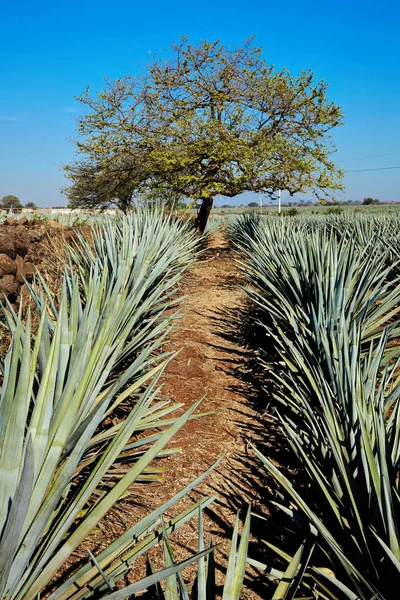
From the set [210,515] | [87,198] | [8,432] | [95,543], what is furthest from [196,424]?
[87,198]

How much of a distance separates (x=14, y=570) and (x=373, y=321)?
3.61 metres

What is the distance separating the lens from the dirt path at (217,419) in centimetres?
257

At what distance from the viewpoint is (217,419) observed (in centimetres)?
360

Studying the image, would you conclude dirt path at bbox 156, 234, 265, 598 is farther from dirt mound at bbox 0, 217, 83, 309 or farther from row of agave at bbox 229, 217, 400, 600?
dirt mound at bbox 0, 217, 83, 309

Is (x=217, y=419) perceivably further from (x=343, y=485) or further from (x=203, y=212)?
(x=203, y=212)

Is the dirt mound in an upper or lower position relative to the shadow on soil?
upper

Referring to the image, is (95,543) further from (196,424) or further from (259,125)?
(259,125)

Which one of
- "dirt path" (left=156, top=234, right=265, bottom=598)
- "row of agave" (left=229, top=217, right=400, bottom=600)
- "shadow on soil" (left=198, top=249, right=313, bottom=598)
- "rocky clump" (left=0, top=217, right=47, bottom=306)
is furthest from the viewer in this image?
"rocky clump" (left=0, top=217, right=47, bottom=306)

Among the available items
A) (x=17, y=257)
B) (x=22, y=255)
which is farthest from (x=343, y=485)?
(x=22, y=255)

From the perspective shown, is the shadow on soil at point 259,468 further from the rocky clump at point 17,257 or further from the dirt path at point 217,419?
the rocky clump at point 17,257

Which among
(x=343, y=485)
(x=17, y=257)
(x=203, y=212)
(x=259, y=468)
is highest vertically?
(x=203, y=212)

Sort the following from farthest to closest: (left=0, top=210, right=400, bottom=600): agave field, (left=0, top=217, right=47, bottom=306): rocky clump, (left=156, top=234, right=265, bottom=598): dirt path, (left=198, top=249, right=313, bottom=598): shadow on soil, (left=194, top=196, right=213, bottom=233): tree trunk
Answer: (left=194, top=196, right=213, bottom=233): tree trunk → (left=0, top=217, right=47, bottom=306): rocky clump → (left=156, top=234, right=265, bottom=598): dirt path → (left=198, top=249, right=313, bottom=598): shadow on soil → (left=0, top=210, right=400, bottom=600): agave field

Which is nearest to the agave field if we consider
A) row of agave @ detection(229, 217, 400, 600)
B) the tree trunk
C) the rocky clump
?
row of agave @ detection(229, 217, 400, 600)

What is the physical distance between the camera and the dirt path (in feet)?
8.42
